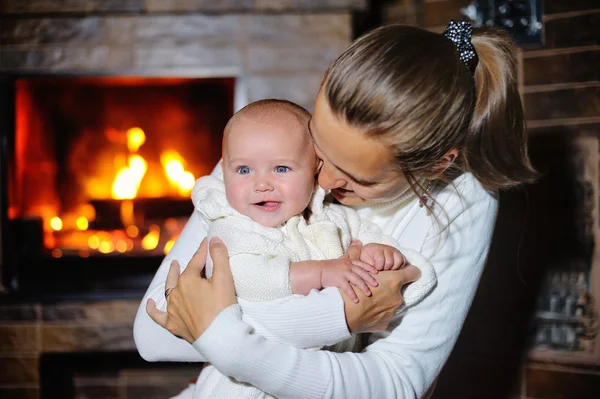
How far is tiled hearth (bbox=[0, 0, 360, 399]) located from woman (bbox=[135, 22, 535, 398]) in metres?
1.00

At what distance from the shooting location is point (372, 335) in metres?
1.11

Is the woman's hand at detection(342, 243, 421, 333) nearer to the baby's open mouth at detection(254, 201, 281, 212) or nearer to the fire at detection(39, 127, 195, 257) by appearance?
the baby's open mouth at detection(254, 201, 281, 212)

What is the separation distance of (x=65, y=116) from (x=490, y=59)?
5.66 ft

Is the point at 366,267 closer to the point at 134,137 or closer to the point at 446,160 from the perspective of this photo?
the point at 446,160

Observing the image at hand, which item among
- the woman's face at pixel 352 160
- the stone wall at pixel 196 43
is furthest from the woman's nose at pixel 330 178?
the stone wall at pixel 196 43

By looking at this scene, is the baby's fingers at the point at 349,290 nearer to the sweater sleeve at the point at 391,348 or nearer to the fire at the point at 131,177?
the sweater sleeve at the point at 391,348

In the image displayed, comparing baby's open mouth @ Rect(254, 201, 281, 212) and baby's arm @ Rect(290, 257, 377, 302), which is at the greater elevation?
baby's open mouth @ Rect(254, 201, 281, 212)

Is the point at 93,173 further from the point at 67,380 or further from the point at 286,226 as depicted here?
the point at 286,226

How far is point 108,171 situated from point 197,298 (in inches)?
59.2

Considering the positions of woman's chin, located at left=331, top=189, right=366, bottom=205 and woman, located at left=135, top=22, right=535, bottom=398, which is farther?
woman's chin, located at left=331, top=189, right=366, bottom=205

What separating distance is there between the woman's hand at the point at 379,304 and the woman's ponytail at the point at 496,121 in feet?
0.88

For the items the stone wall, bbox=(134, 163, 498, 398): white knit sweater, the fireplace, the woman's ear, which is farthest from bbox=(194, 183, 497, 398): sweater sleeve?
the fireplace

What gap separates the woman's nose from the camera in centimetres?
102

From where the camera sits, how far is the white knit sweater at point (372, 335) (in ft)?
3.02
